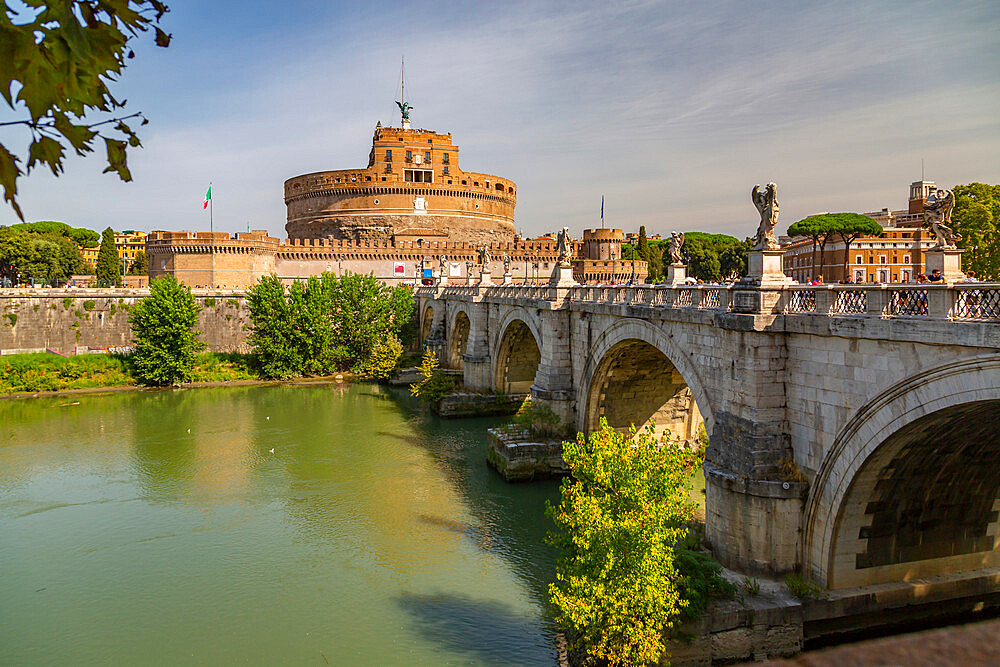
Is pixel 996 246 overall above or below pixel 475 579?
above

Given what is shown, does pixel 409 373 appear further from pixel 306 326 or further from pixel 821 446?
pixel 821 446

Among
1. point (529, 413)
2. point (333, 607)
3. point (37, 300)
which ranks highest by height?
point (37, 300)

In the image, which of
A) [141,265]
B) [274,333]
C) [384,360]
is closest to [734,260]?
[384,360]

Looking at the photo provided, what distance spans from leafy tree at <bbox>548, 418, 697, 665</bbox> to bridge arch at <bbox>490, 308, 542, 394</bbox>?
16.5 m

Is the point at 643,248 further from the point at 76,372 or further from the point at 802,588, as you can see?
the point at 802,588

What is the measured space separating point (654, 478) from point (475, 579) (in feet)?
16.5

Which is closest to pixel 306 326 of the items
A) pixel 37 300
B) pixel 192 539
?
pixel 37 300

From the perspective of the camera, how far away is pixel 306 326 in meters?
37.2

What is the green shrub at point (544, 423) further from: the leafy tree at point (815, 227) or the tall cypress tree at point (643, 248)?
the tall cypress tree at point (643, 248)

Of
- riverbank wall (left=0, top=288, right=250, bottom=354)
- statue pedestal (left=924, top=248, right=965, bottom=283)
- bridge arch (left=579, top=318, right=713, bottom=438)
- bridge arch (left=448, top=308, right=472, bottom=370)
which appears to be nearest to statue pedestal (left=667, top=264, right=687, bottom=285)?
bridge arch (left=579, top=318, right=713, bottom=438)

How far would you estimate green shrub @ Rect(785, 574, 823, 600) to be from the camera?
10094 millimetres

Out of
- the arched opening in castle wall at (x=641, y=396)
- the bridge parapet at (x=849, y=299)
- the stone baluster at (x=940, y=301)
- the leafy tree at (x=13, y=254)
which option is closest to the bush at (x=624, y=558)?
the bridge parapet at (x=849, y=299)

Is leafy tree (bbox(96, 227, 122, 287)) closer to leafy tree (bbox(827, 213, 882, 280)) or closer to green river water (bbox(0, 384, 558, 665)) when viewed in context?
green river water (bbox(0, 384, 558, 665))

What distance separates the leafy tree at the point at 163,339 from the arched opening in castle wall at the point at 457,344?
1249cm
